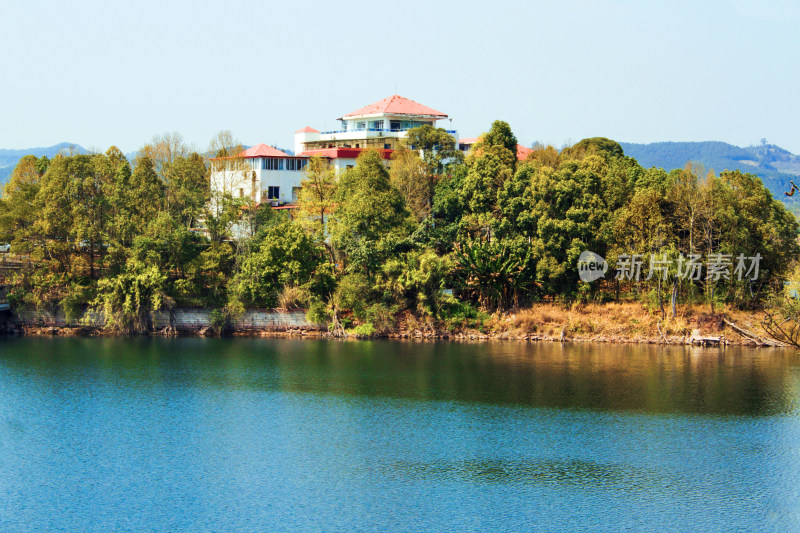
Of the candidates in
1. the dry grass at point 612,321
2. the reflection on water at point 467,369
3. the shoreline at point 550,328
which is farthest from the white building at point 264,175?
the dry grass at point 612,321

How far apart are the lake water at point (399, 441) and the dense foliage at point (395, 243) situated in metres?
6.40

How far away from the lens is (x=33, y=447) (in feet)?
96.9

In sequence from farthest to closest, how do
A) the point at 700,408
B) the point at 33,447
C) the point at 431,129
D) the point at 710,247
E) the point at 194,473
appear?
the point at 431,129 → the point at 710,247 → the point at 700,408 → the point at 33,447 → the point at 194,473

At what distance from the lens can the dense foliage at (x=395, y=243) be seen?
49.8m

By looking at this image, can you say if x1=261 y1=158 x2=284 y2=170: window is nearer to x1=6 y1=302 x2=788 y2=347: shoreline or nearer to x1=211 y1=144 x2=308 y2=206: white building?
x1=211 y1=144 x2=308 y2=206: white building

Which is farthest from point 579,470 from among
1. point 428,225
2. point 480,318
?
point 428,225

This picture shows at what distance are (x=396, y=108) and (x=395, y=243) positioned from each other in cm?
2646

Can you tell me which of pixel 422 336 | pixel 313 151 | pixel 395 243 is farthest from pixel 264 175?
pixel 422 336

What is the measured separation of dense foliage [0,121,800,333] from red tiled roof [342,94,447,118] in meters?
20.5

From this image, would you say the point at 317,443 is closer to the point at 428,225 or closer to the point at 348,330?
the point at 348,330

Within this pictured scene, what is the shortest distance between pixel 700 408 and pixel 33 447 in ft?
88.6

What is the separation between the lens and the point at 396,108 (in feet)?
244

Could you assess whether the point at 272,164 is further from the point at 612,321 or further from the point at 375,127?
the point at 612,321

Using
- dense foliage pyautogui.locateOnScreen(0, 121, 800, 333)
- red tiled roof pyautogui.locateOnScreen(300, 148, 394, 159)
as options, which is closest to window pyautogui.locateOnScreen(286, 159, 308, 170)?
red tiled roof pyautogui.locateOnScreen(300, 148, 394, 159)
